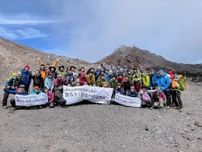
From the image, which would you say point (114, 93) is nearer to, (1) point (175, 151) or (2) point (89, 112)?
(2) point (89, 112)

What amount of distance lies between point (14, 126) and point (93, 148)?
417cm

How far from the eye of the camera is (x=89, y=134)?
17.8 meters

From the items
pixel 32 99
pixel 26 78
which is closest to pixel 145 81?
pixel 32 99

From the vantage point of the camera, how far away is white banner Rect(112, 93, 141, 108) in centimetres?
2150

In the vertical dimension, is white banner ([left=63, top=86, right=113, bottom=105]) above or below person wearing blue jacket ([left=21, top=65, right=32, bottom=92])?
below

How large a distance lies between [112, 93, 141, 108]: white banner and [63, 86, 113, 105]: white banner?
1.45 ft

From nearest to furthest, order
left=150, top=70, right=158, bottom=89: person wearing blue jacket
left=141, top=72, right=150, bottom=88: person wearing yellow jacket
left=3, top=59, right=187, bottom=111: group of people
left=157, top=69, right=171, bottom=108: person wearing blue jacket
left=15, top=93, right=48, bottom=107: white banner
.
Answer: left=15, top=93, right=48, bottom=107: white banner → left=3, top=59, right=187, bottom=111: group of people → left=157, top=69, right=171, bottom=108: person wearing blue jacket → left=150, top=70, right=158, bottom=89: person wearing blue jacket → left=141, top=72, right=150, bottom=88: person wearing yellow jacket

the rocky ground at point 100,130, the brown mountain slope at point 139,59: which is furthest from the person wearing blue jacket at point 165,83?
the brown mountain slope at point 139,59

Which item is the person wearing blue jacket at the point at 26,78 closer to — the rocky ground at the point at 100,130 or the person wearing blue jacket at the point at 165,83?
the rocky ground at the point at 100,130

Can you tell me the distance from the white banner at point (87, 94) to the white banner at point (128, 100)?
1.45ft

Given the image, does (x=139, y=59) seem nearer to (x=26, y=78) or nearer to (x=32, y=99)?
(x=26, y=78)

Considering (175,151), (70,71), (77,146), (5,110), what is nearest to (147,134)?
(175,151)

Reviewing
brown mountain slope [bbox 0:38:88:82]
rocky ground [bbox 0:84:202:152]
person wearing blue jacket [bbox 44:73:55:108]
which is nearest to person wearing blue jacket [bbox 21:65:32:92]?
person wearing blue jacket [bbox 44:73:55:108]

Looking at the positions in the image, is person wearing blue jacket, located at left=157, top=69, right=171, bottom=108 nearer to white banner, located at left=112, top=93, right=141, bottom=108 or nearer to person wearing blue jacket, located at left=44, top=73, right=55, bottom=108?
white banner, located at left=112, top=93, right=141, bottom=108
